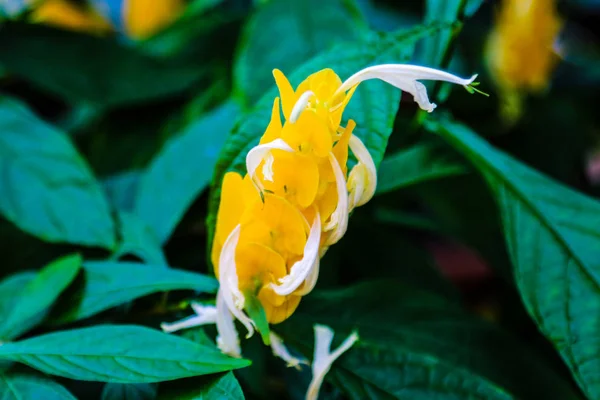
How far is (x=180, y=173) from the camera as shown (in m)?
0.46

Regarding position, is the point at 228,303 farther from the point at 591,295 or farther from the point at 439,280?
the point at 439,280

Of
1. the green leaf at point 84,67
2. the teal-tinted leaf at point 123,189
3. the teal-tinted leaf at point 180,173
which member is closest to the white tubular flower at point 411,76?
the teal-tinted leaf at point 180,173

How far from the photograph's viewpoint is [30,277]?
38cm

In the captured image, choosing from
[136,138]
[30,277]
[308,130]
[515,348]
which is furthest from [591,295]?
[136,138]

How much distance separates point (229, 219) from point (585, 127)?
67 centimetres

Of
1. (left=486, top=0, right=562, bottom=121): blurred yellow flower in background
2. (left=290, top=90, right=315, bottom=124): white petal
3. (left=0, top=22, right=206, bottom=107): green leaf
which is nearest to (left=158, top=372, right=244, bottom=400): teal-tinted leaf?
(left=290, top=90, right=315, bottom=124): white petal

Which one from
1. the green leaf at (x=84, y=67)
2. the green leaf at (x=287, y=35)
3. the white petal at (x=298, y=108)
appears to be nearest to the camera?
the white petal at (x=298, y=108)

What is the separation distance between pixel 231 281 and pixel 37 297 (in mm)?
130

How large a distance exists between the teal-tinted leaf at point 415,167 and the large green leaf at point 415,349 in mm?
72

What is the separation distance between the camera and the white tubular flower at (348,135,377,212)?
10.6 inches

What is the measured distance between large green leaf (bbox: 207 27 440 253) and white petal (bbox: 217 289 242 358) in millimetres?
45

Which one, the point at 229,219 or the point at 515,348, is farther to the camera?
the point at 515,348

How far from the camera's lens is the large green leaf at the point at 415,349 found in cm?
32

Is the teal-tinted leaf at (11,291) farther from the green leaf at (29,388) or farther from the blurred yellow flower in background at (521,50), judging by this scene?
the blurred yellow flower in background at (521,50)
